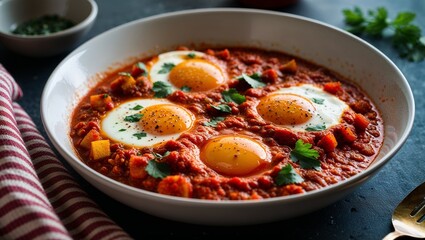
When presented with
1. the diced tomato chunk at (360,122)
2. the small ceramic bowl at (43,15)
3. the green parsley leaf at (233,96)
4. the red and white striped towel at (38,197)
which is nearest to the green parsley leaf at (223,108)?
the green parsley leaf at (233,96)

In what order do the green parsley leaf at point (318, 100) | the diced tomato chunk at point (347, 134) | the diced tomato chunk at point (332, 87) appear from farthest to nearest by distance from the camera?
1. the diced tomato chunk at point (332, 87)
2. the green parsley leaf at point (318, 100)
3. the diced tomato chunk at point (347, 134)

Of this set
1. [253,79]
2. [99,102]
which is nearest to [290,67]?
[253,79]

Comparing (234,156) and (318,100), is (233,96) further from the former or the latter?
(234,156)

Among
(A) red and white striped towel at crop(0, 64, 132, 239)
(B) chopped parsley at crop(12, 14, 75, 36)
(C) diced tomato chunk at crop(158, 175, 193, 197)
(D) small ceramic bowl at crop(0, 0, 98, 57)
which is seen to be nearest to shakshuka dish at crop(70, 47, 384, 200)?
(C) diced tomato chunk at crop(158, 175, 193, 197)

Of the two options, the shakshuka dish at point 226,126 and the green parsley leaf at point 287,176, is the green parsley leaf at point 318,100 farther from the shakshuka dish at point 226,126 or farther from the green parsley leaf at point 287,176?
the green parsley leaf at point 287,176

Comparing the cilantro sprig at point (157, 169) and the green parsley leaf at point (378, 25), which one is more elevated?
the green parsley leaf at point (378, 25)
